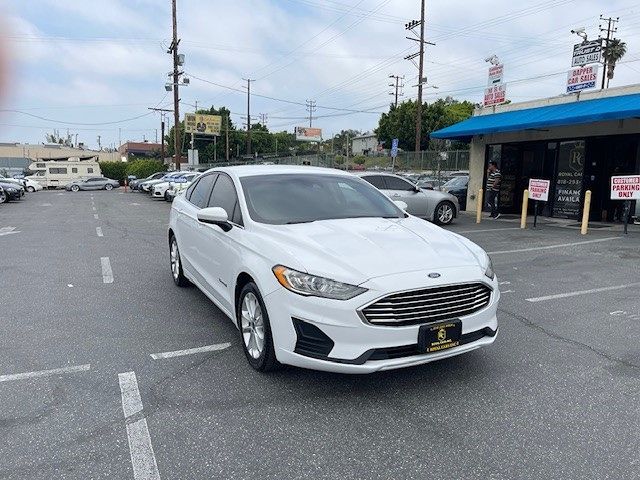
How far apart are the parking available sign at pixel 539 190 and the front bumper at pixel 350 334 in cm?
1081

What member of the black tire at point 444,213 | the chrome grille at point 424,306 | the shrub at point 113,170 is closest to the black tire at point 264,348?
the chrome grille at point 424,306

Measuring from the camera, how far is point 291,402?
11.5 feet

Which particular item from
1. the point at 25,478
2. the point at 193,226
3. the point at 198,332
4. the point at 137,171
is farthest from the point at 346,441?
the point at 137,171

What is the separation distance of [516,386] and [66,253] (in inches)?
331

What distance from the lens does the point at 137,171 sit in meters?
53.7

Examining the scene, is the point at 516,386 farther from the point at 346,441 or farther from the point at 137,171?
the point at 137,171

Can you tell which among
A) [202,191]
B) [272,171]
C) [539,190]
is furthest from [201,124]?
[272,171]

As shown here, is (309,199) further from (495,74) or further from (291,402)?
(495,74)

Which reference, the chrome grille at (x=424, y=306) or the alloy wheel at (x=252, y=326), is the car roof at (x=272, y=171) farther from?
the chrome grille at (x=424, y=306)

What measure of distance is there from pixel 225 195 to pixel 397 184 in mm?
9081

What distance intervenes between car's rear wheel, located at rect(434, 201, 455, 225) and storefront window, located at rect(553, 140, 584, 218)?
3.50 meters

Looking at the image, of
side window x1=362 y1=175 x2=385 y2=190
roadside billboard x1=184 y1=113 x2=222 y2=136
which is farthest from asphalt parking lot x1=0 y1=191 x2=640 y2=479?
roadside billboard x1=184 y1=113 x2=222 y2=136

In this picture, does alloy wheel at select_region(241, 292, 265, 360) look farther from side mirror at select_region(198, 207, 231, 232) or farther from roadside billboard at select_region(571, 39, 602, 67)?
roadside billboard at select_region(571, 39, 602, 67)

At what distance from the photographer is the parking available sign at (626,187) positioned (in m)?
11.4
